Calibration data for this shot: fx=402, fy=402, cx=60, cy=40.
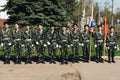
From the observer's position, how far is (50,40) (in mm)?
18359

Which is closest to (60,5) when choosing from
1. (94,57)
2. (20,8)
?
(20,8)

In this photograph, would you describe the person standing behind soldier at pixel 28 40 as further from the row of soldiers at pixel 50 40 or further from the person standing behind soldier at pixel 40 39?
the person standing behind soldier at pixel 40 39

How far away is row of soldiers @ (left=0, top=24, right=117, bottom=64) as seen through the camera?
18.2 meters

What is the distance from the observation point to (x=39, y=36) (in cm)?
1828

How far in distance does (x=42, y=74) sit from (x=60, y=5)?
50.8ft

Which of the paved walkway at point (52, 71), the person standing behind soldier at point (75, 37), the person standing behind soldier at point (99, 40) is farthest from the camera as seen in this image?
the person standing behind soldier at point (99, 40)

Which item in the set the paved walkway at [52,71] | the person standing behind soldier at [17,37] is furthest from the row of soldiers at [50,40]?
the paved walkway at [52,71]

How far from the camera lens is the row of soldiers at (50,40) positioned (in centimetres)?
1816

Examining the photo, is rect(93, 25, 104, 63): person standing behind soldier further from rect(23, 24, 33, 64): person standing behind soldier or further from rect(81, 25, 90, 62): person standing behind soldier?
rect(23, 24, 33, 64): person standing behind soldier

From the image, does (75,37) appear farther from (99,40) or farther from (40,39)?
(40,39)

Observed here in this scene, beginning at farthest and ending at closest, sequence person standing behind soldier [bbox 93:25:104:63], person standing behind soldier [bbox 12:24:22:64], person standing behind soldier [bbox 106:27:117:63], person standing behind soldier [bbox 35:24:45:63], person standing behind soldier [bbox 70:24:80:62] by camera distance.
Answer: person standing behind soldier [bbox 93:25:104:63]
person standing behind soldier [bbox 106:27:117:63]
person standing behind soldier [bbox 70:24:80:62]
person standing behind soldier [bbox 35:24:45:63]
person standing behind soldier [bbox 12:24:22:64]

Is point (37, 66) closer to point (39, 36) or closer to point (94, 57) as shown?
point (39, 36)

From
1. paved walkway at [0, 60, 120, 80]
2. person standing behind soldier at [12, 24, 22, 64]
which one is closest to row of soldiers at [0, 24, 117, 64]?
person standing behind soldier at [12, 24, 22, 64]

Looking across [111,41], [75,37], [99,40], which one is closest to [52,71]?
[75,37]
